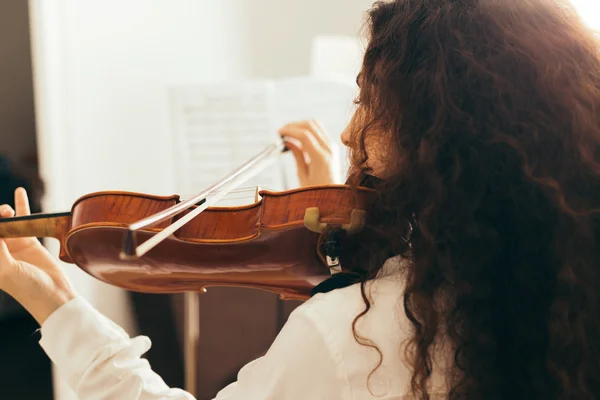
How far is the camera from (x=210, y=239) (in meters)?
0.89

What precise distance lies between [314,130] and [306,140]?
4cm

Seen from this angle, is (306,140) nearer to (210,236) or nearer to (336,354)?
(210,236)

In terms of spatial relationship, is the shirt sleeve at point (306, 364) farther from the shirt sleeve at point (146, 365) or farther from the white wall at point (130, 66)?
the white wall at point (130, 66)

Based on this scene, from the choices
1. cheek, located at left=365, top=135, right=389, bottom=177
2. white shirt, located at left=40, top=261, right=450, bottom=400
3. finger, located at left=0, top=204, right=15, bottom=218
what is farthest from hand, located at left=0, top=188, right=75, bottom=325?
cheek, located at left=365, top=135, right=389, bottom=177

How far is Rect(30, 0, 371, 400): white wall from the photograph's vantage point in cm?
162

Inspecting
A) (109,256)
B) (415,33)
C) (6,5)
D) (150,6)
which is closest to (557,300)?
(415,33)

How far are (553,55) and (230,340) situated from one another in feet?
4.64

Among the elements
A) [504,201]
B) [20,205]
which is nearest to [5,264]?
[20,205]

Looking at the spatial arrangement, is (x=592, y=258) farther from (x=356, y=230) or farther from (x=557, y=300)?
(x=356, y=230)

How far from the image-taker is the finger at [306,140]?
1.24m

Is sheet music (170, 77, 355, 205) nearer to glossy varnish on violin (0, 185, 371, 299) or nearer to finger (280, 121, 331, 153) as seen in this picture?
finger (280, 121, 331, 153)

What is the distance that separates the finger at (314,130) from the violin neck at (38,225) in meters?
0.48

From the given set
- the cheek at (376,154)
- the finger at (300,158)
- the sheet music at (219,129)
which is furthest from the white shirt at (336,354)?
the sheet music at (219,129)

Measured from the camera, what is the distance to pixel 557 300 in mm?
695
